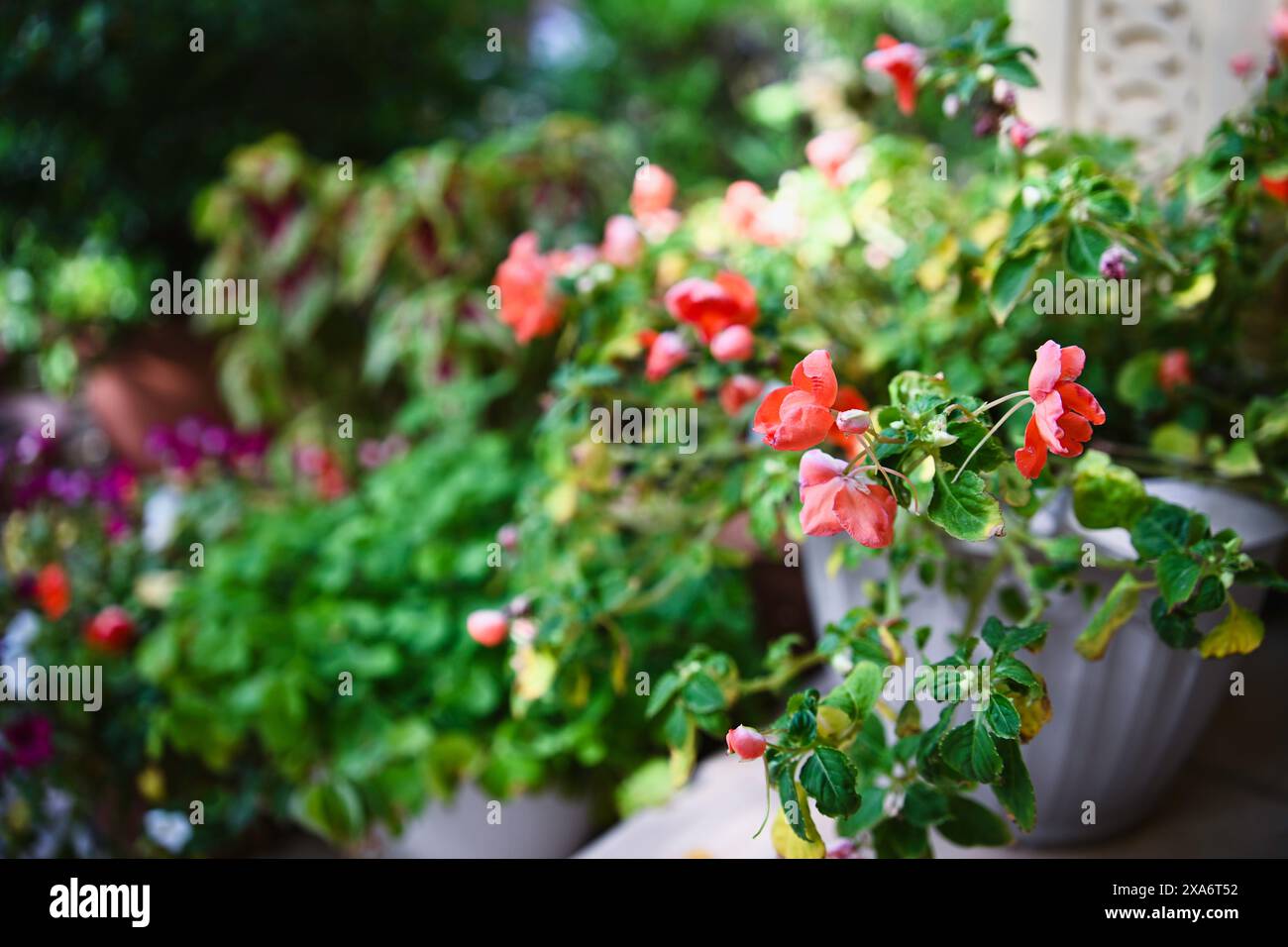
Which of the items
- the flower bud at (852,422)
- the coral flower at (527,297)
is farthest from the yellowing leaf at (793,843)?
the coral flower at (527,297)

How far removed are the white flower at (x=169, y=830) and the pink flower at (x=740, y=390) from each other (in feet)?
2.67

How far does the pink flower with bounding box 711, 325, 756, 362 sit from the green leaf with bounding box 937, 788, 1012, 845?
0.34 m

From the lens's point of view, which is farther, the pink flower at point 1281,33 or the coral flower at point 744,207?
the coral flower at point 744,207

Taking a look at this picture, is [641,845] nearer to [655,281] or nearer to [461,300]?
[655,281]

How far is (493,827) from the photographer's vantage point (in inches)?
Answer: 44.3

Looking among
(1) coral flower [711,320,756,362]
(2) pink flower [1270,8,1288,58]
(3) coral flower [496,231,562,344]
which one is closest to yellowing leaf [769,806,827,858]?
(1) coral flower [711,320,756,362]

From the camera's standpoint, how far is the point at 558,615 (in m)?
0.82

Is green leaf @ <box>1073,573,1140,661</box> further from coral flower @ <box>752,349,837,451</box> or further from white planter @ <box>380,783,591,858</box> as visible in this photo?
white planter @ <box>380,783,591,858</box>

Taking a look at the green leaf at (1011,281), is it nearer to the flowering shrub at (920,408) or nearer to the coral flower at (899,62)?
the flowering shrub at (920,408)

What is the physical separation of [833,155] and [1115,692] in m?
0.53

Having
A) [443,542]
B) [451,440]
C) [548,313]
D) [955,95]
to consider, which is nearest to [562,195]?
[451,440]

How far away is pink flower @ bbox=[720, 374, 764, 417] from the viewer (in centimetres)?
83

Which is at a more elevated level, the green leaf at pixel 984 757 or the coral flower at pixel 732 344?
the coral flower at pixel 732 344

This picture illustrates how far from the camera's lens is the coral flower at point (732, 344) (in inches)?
29.8
